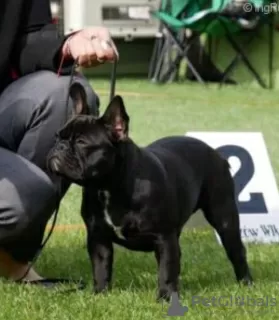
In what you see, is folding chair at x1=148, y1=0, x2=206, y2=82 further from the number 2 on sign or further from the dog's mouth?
the dog's mouth

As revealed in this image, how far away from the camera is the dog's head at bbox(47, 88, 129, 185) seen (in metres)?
2.51

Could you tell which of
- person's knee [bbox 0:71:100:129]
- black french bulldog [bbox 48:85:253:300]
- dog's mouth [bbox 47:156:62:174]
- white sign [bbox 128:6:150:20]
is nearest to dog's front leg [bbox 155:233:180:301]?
black french bulldog [bbox 48:85:253:300]

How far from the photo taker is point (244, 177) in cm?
387

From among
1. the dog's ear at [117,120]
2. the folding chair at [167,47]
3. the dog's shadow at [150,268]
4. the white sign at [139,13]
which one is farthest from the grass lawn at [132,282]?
the white sign at [139,13]

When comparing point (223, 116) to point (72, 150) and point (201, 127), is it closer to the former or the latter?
point (201, 127)

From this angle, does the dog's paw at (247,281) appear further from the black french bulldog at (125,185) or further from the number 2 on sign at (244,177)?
the number 2 on sign at (244,177)

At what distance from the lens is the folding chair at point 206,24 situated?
9.67 m

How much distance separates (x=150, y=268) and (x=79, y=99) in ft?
2.72

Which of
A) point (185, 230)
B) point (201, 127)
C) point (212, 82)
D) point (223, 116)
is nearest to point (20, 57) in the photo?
point (185, 230)

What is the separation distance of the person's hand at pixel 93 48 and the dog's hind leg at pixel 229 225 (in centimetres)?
64

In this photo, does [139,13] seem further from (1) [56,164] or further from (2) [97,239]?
(1) [56,164]

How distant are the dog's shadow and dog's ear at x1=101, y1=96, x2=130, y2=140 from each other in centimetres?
52

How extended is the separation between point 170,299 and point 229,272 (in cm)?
64

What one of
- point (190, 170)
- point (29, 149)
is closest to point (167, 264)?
point (190, 170)
